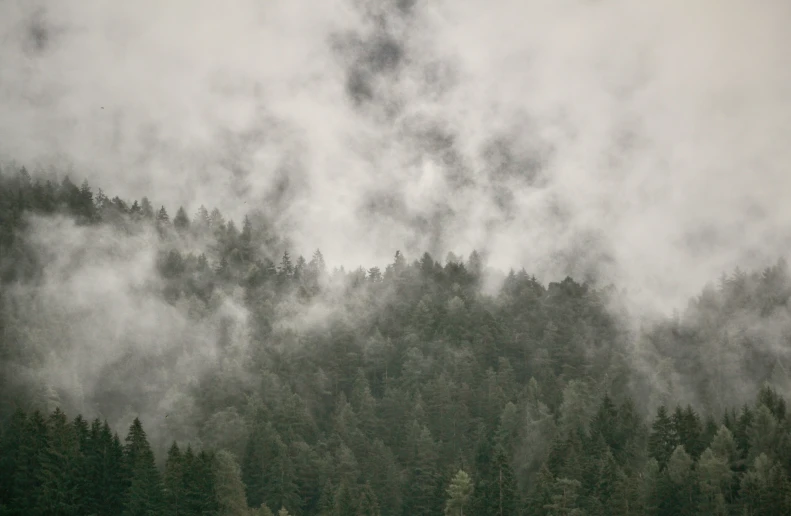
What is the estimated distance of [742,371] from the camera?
467ft

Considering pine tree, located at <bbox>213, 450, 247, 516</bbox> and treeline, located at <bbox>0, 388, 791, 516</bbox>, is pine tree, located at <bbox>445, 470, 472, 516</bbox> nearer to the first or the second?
treeline, located at <bbox>0, 388, 791, 516</bbox>

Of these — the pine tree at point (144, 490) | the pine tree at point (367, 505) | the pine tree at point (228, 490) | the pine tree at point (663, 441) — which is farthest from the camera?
the pine tree at point (663, 441)

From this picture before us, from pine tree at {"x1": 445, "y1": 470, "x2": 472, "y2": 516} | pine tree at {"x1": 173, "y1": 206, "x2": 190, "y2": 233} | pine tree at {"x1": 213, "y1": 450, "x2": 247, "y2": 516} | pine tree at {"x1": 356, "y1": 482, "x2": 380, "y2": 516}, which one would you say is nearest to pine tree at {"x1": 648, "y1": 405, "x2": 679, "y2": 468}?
pine tree at {"x1": 445, "y1": 470, "x2": 472, "y2": 516}

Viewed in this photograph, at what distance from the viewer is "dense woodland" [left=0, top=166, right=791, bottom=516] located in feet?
272

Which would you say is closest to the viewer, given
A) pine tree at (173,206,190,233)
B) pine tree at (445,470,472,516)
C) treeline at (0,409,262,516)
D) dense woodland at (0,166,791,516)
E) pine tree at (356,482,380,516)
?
treeline at (0,409,262,516)

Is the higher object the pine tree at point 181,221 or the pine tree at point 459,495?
the pine tree at point 181,221

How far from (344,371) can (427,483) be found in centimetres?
3866

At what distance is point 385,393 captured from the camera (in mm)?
127625

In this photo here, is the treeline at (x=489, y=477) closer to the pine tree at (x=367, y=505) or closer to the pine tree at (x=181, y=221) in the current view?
the pine tree at (x=367, y=505)

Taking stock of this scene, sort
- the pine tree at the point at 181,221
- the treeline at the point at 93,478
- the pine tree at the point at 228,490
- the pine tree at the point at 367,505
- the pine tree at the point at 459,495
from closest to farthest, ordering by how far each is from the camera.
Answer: the treeline at the point at 93,478 → the pine tree at the point at 459,495 → the pine tree at the point at 228,490 → the pine tree at the point at 367,505 → the pine tree at the point at 181,221

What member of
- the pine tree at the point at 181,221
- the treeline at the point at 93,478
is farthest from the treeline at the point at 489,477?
the pine tree at the point at 181,221

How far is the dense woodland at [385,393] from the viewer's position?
3265 inches

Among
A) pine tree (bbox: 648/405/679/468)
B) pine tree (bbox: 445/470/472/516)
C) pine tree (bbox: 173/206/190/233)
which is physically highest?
pine tree (bbox: 173/206/190/233)

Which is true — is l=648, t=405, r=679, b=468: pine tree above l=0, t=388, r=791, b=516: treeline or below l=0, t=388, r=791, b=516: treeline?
above
